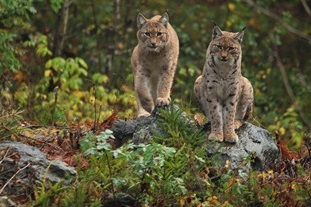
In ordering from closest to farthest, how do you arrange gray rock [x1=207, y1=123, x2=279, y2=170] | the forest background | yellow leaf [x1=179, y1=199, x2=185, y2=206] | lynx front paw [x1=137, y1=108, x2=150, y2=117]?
yellow leaf [x1=179, y1=199, x2=185, y2=206]
gray rock [x1=207, y1=123, x2=279, y2=170]
lynx front paw [x1=137, y1=108, x2=150, y2=117]
the forest background

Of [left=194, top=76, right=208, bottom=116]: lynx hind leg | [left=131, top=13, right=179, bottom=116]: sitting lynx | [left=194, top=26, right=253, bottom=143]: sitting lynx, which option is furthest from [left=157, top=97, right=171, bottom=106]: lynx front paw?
[left=194, top=26, right=253, bottom=143]: sitting lynx

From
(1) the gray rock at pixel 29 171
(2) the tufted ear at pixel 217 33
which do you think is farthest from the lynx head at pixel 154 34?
(1) the gray rock at pixel 29 171

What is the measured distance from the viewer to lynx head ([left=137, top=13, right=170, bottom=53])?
9.48 meters

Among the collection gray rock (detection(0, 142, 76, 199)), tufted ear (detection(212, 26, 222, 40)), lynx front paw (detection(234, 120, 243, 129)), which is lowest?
gray rock (detection(0, 142, 76, 199))

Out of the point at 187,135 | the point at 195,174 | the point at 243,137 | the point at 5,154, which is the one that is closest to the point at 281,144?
the point at 243,137

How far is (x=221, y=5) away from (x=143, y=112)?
10.2 metres

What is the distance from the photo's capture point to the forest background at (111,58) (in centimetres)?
1067

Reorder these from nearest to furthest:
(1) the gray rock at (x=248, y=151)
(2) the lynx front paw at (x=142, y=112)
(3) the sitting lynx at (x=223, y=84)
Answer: (1) the gray rock at (x=248, y=151) → (3) the sitting lynx at (x=223, y=84) → (2) the lynx front paw at (x=142, y=112)

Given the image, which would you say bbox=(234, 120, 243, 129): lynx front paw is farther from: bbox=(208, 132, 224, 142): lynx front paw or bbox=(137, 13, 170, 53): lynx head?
bbox=(137, 13, 170, 53): lynx head

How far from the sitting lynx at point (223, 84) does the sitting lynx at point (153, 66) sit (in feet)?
3.14

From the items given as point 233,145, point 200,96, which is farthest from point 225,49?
point 233,145

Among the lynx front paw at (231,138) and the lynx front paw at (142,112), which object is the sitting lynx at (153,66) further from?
Answer: the lynx front paw at (231,138)

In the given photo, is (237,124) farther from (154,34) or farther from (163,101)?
(154,34)

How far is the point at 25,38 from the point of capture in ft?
45.9
